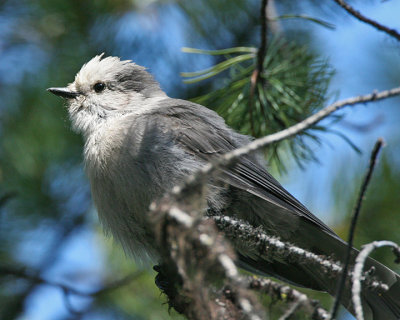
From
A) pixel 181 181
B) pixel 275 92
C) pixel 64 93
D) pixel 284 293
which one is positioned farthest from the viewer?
pixel 64 93

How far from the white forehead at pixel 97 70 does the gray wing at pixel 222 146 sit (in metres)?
0.54

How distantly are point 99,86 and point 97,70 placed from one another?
116mm

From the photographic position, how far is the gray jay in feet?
9.51

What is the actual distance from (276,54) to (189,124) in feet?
2.66

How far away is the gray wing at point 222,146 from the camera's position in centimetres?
302

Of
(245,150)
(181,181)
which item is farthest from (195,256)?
(181,181)

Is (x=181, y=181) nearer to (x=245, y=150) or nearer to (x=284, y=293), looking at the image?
(x=284, y=293)

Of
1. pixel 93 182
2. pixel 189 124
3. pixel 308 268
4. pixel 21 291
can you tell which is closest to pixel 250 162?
pixel 189 124

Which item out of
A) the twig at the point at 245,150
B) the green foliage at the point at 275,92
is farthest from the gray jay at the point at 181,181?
the twig at the point at 245,150

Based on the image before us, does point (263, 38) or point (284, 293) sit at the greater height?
point (263, 38)

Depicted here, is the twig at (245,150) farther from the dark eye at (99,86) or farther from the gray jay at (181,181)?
the dark eye at (99,86)

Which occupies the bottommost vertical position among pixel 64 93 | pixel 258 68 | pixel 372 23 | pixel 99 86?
pixel 64 93

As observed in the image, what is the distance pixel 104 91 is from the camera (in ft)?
12.3

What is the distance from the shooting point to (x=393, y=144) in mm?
3752
